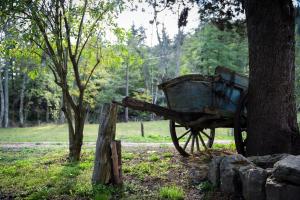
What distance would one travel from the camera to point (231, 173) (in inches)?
214

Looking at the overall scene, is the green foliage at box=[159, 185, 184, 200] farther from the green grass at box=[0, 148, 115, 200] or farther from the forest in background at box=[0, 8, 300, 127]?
the forest in background at box=[0, 8, 300, 127]

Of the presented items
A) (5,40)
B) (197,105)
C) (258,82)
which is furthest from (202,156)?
(5,40)

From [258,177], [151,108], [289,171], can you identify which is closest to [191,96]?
[151,108]

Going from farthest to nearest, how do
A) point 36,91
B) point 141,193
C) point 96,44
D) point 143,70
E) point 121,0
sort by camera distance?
point 143,70
point 36,91
point 96,44
point 121,0
point 141,193

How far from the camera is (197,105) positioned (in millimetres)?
7855

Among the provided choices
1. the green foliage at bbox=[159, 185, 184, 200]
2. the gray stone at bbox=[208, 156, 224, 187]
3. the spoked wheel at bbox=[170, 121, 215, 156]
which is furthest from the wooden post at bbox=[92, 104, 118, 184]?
the spoked wheel at bbox=[170, 121, 215, 156]

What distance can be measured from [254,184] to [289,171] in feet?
2.11

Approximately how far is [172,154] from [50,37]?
15.7ft

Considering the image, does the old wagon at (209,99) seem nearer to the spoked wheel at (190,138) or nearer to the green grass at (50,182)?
the spoked wheel at (190,138)

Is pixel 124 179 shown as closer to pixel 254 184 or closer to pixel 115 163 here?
pixel 115 163

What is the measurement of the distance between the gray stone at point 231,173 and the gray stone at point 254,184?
0.98 ft

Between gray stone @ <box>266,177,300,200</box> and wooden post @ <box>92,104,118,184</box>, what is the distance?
301 cm

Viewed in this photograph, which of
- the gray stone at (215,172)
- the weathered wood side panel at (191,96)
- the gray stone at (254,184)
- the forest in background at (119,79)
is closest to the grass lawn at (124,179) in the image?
the gray stone at (215,172)

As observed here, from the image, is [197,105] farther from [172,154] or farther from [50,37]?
[50,37]
